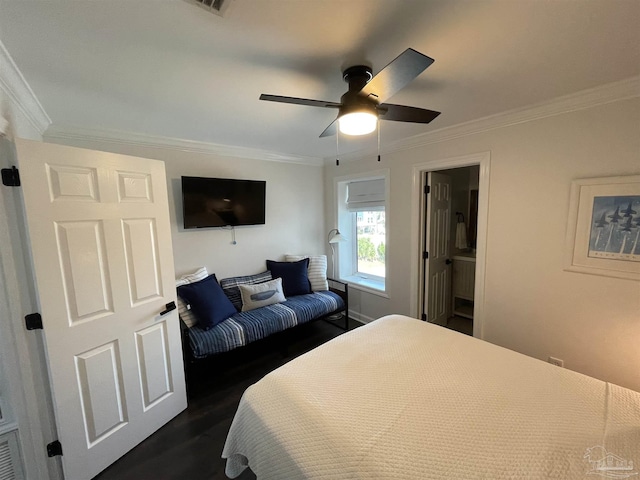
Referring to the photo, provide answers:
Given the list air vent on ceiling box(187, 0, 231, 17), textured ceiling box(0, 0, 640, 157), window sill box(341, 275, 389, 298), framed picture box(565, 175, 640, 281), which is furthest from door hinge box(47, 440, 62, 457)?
framed picture box(565, 175, 640, 281)

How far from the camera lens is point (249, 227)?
3.28 meters

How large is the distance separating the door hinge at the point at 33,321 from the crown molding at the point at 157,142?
1654mm

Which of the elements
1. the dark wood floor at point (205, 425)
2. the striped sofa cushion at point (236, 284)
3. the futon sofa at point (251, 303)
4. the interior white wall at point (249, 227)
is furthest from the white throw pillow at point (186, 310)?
the dark wood floor at point (205, 425)

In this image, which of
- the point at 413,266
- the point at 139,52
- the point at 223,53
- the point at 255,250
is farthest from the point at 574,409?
the point at 255,250

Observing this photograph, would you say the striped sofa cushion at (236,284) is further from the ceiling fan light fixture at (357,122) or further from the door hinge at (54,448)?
the ceiling fan light fixture at (357,122)

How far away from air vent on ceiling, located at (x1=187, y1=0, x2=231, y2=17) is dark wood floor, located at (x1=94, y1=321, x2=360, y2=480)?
2.37m

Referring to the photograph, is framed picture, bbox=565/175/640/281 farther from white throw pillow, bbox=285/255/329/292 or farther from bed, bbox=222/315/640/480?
white throw pillow, bbox=285/255/329/292

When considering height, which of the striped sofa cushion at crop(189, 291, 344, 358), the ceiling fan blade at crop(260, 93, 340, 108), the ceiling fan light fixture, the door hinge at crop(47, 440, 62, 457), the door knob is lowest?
the door hinge at crop(47, 440, 62, 457)

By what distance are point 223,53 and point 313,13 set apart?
1.68ft

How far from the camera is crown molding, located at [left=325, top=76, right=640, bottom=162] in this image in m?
1.63

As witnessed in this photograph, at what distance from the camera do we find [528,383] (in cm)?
132

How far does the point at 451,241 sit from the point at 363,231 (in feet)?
3.99

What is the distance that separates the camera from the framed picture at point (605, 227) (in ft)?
5.43

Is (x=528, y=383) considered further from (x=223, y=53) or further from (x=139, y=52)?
(x=139, y=52)
